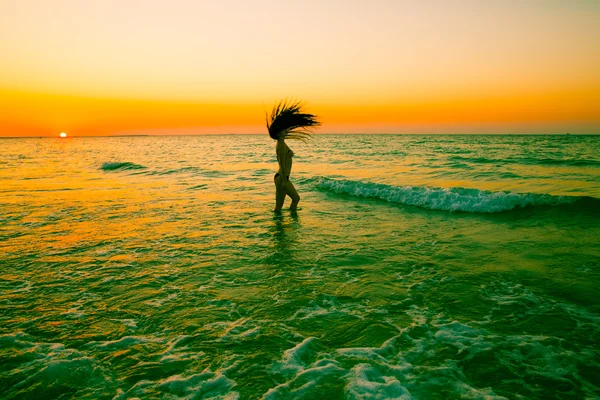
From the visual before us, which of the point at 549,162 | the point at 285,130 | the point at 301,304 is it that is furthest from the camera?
the point at 549,162

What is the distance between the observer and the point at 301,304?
Result: 4.71 m

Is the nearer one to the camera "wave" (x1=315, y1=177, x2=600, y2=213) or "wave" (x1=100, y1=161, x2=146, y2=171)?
"wave" (x1=315, y1=177, x2=600, y2=213)

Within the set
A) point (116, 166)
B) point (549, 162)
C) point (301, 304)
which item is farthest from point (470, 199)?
point (116, 166)

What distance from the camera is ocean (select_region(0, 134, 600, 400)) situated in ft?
10.6

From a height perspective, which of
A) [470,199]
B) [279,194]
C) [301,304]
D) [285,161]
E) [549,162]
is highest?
[285,161]

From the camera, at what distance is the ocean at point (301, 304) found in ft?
10.6

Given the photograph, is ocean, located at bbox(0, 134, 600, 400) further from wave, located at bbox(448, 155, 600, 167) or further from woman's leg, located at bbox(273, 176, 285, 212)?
wave, located at bbox(448, 155, 600, 167)

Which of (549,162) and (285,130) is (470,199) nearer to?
(285,130)

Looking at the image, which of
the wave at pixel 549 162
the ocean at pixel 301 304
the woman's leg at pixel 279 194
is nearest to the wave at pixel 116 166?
the ocean at pixel 301 304

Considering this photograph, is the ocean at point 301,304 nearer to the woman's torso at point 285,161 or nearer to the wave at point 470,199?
the wave at point 470,199

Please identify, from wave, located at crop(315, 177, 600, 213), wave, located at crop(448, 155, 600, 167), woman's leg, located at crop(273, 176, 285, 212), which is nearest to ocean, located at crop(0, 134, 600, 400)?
wave, located at crop(315, 177, 600, 213)

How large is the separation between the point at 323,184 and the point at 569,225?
9.38m

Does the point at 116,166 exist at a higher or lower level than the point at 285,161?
lower

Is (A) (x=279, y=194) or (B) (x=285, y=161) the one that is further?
(A) (x=279, y=194)
